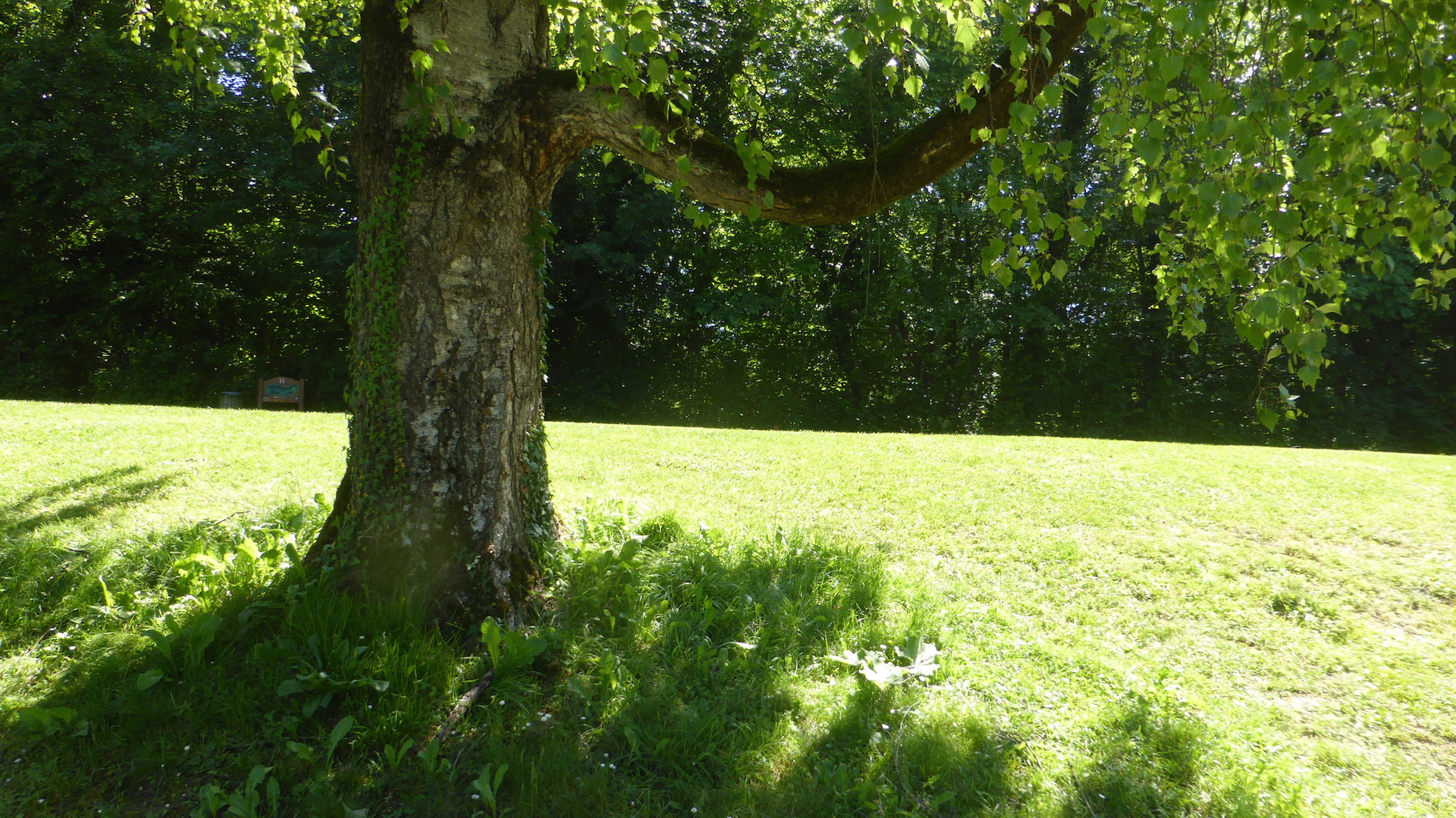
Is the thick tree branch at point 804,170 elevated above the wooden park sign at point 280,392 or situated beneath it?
elevated above

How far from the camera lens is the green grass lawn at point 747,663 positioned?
3.08 metres

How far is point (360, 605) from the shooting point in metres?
3.66

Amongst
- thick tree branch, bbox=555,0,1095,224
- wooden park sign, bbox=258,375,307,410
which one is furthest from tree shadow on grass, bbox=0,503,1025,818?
wooden park sign, bbox=258,375,307,410

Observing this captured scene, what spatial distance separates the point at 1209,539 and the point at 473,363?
5.53 meters

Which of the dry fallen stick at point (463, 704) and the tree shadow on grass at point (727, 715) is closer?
the tree shadow on grass at point (727, 715)

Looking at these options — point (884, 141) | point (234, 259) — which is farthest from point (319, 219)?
point (884, 141)

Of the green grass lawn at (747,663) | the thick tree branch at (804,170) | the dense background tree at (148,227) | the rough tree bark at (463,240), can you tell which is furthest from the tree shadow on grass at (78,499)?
the dense background tree at (148,227)

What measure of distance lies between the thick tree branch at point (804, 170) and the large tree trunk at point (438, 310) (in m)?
0.36

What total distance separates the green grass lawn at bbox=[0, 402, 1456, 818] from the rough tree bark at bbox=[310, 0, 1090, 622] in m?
0.36

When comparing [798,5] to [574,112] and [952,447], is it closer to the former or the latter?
[574,112]

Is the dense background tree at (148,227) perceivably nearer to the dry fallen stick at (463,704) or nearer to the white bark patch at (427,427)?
the white bark patch at (427,427)

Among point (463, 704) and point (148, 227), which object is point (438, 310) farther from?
point (148, 227)

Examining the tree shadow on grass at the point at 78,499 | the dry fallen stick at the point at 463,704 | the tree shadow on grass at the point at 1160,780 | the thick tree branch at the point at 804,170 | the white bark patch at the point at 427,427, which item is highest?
the thick tree branch at the point at 804,170

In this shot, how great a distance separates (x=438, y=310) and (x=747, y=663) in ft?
7.32
